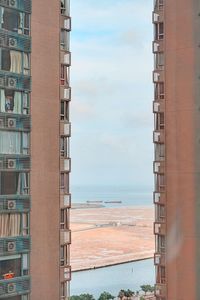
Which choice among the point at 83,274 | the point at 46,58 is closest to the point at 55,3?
the point at 46,58

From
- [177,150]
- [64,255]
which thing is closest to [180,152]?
[177,150]

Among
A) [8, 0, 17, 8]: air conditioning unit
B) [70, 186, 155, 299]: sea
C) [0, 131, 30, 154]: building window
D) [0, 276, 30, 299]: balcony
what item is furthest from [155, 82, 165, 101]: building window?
[70, 186, 155, 299]: sea

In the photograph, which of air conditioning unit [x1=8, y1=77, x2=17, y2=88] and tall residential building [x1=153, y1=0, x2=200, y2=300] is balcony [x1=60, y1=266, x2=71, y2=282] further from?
air conditioning unit [x1=8, y1=77, x2=17, y2=88]

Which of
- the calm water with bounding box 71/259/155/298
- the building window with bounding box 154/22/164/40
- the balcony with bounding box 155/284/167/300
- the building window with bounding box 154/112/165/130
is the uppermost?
the building window with bounding box 154/22/164/40

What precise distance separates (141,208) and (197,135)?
45.9ft

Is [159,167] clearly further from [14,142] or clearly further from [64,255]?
[14,142]

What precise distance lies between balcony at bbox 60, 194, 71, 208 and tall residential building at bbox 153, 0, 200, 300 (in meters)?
0.59

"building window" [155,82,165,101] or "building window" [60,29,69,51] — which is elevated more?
"building window" [60,29,69,51]

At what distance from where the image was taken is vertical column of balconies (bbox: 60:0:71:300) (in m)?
3.01

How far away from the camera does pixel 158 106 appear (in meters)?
3.20

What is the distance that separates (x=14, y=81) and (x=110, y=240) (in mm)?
10082

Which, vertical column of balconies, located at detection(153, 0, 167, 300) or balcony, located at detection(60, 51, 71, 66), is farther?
vertical column of balconies, located at detection(153, 0, 167, 300)

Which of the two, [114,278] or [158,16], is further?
[114,278]

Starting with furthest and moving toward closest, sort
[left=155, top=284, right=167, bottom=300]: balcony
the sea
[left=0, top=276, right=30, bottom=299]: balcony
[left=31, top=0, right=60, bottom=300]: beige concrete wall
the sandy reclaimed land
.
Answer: the sandy reclaimed land < the sea < [left=155, top=284, right=167, bottom=300]: balcony < [left=31, top=0, right=60, bottom=300]: beige concrete wall < [left=0, top=276, right=30, bottom=299]: balcony
